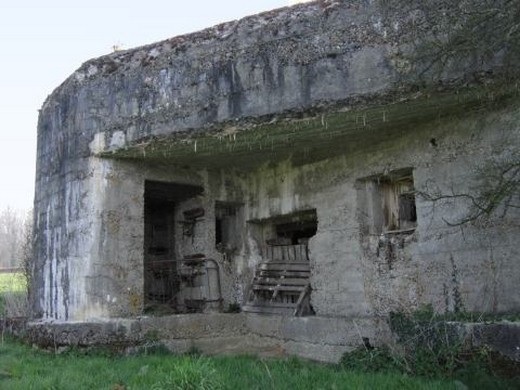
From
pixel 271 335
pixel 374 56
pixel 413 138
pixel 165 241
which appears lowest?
pixel 271 335

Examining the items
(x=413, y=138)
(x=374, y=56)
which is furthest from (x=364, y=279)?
(x=374, y=56)

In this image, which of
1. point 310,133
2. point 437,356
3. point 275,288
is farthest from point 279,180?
point 437,356

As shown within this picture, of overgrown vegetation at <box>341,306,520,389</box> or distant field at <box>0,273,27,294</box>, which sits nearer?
overgrown vegetation at <box>341,306,520,389</box>

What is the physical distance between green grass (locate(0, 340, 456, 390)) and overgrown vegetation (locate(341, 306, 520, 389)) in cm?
29

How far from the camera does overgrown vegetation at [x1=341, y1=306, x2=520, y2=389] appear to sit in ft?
17.8

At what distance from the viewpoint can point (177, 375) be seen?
17.0 ft

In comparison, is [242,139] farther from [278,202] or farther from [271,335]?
[271,335]

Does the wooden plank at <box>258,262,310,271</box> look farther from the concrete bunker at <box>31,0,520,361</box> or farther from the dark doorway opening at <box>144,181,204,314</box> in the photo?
the dark doorway opening at <box>144,181,204,314</box>

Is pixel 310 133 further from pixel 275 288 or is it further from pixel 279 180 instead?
pixel 275 288

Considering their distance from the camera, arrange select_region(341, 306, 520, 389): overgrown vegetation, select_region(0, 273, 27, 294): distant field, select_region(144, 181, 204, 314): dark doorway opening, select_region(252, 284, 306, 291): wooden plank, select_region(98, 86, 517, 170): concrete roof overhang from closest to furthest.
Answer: select_region(341, 306, 520, 389): overgrown vegetation → select_region(98, 86, 517, 170): concrete roof overhang → select_region(252, 284, 306, 291): wooden plank → select_region(144, 181, 204, 314): dark doorway opening → select_region(0, 273, 27, 294): distant field

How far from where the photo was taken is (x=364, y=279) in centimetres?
805

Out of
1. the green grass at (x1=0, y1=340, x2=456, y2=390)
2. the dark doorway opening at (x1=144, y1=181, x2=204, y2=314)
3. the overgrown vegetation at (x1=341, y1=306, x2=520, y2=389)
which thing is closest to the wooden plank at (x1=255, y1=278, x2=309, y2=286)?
the dark doorway opening at (x1=144, y1=181, x2=204, y2=314)

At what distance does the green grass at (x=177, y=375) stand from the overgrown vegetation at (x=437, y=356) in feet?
0.94

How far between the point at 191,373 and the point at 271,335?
3.81 m
